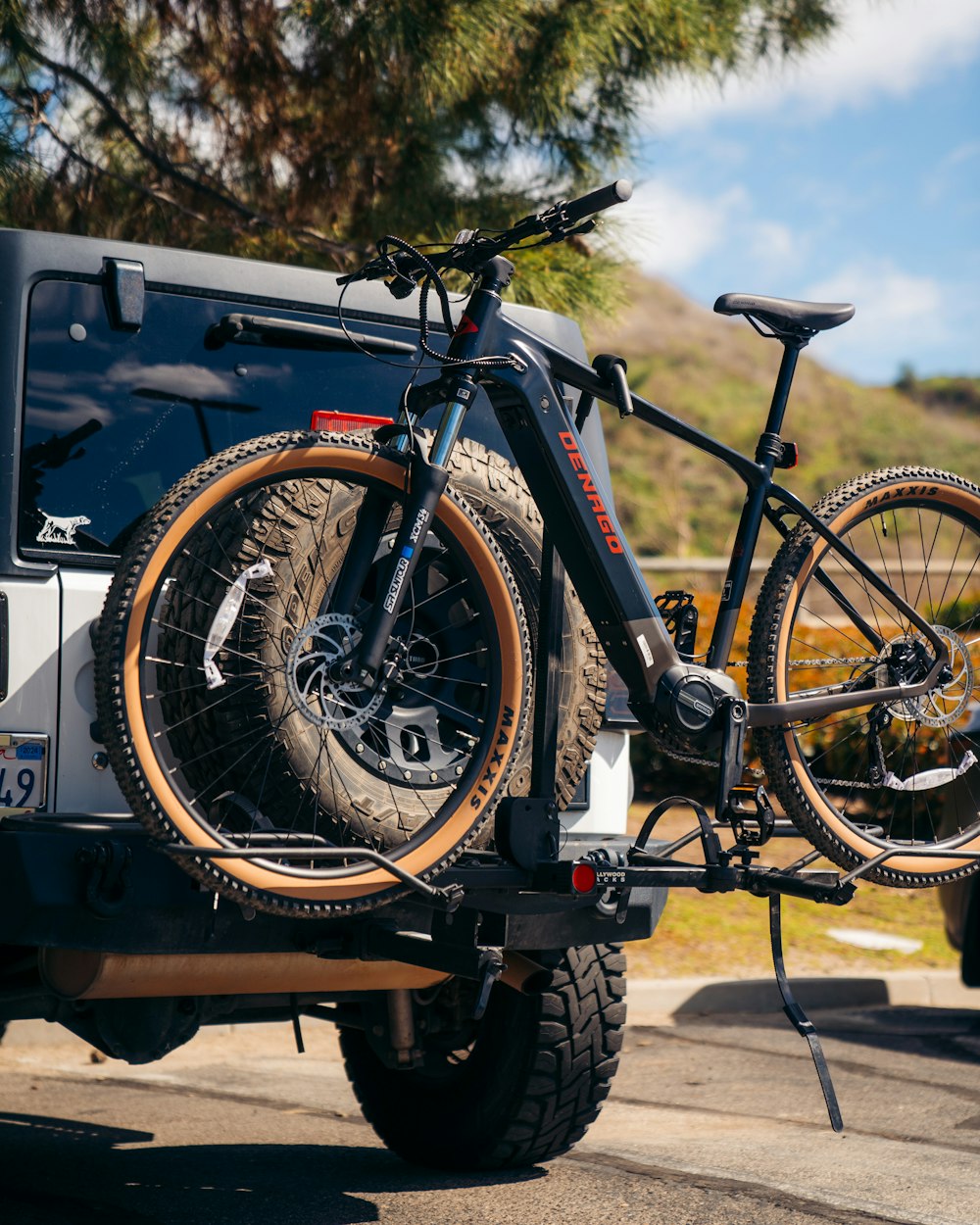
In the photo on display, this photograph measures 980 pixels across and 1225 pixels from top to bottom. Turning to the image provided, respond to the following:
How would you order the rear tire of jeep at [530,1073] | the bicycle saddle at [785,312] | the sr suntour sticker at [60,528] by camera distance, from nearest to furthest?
the sr suntour sticker at [60,528]
the bicycle saddle at [785,312]
the rear tire of jeep at [530,1073]

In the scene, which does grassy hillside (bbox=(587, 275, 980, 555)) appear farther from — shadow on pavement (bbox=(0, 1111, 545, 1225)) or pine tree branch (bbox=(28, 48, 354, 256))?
shadow on pavement (bbox=(0, 1111, 545, 1225))

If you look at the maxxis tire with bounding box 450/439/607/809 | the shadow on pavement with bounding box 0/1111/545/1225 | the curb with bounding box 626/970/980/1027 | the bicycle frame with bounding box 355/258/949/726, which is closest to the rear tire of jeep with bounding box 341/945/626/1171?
the shadow on pavement with bounding box 0/1111/545/1225

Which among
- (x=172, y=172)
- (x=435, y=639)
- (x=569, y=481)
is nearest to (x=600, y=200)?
(x=569, y=481)

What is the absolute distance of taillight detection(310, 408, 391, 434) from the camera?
14.1 feet

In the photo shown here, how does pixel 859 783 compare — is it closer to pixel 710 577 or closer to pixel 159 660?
pixel 159 660

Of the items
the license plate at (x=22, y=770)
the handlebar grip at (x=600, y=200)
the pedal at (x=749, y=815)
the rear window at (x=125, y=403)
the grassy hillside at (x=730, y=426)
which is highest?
the grassy hillside at (x=730, y=426)

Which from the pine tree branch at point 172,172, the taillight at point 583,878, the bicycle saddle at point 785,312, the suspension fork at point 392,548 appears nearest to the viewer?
the suspension fork at point 392,548

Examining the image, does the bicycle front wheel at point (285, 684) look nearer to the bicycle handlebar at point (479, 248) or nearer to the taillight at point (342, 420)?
the bicycle handlebar at point (479, 248)

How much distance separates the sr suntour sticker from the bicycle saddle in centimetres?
171

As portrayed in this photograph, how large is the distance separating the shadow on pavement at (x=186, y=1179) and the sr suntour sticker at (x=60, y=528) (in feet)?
5.93

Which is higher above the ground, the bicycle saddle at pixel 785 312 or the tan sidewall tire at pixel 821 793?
the bicycle saddle at pixel 785 312

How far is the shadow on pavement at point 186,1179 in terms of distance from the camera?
14.1 feet

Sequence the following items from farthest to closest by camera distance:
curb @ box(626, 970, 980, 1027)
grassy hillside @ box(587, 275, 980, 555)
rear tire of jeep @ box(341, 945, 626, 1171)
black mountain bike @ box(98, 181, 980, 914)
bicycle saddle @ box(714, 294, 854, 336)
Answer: grassy hillside @ box(587, 275, 980, 555) < curb @ box(626, 970, 980, 1027) < rear tire of jeep @ box(341, 945, 626, 1171) < bicycle saddle @ box(714, 294, 854, 336) < black mountain bike @ box(98, 181, 980, 914)

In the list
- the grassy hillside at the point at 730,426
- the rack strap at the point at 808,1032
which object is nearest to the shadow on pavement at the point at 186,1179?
the rack strap at the point at 808,1032
